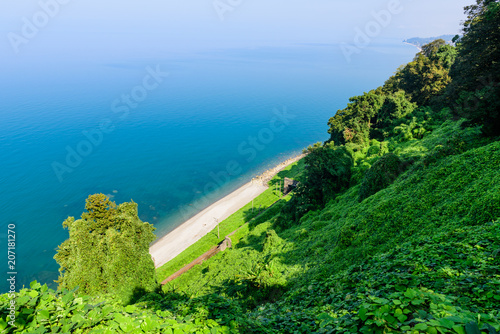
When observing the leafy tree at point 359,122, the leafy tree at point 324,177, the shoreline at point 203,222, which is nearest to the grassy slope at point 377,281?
the leafy tree at point 324,177

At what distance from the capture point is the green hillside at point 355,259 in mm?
4832

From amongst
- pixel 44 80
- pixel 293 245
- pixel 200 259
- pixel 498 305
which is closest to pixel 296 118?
pixel 200 259

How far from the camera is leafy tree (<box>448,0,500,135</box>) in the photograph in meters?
16.0

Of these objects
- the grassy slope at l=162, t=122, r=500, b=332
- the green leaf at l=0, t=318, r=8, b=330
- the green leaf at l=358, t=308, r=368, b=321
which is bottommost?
the grassy slope at l=162, t=122, r=500, b=332

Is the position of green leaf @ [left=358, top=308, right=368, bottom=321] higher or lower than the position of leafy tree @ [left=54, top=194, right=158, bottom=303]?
lower

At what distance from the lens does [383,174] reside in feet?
69.5

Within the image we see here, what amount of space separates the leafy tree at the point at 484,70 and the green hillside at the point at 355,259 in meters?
0.10

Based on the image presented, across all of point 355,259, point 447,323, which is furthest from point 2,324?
point 355,259

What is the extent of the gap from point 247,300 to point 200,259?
840 inches

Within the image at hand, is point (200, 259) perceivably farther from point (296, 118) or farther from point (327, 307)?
point (296, 118)

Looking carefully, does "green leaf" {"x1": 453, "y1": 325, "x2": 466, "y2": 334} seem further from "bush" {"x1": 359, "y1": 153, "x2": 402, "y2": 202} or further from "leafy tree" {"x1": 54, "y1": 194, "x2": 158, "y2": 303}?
"leafy tree" {"x1": 54, "y1": 194, "x2": 158, "y2": 303}

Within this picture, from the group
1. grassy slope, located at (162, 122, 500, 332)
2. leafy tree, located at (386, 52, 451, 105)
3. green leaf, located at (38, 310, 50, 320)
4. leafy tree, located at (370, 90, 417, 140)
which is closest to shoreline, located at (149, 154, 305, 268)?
grassy slope, located at (162, 122, 500, 332)

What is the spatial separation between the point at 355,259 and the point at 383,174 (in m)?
10.5

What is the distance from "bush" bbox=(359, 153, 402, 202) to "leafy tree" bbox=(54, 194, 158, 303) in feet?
64.8
